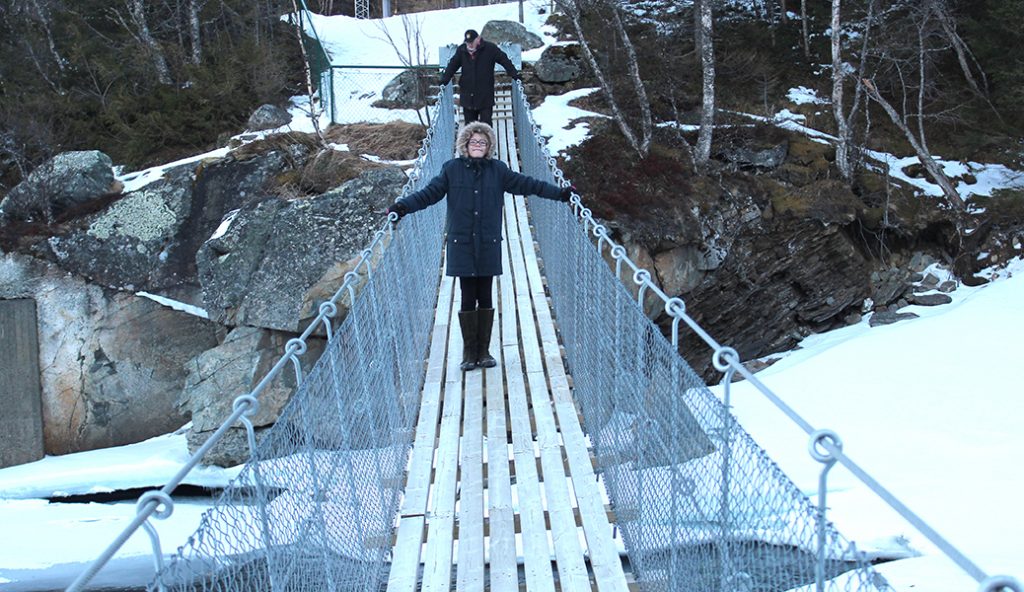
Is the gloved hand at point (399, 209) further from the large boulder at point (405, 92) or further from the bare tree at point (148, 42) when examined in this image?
the bare tree at point (148, 42)

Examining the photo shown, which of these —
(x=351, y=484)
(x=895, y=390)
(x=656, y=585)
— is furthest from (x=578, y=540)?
(x=895, y=390)

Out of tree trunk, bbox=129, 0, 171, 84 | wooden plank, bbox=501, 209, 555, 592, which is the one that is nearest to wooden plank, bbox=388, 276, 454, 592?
wooden plank, bbox=501, 209, 555, 592

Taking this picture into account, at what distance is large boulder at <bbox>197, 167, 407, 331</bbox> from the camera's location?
296 inches

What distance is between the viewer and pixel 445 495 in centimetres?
313

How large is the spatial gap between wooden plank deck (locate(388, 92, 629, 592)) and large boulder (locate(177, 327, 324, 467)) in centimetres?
285

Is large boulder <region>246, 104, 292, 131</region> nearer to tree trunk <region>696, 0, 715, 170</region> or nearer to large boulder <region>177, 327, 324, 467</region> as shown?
large boulder <region>177, 327, 324, 467</region>

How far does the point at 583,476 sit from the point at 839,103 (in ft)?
26.2

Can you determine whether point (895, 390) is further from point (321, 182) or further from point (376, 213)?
point (321, 182)

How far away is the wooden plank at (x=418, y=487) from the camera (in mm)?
2650

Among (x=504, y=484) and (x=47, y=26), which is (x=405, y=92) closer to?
(x=47, y=26)

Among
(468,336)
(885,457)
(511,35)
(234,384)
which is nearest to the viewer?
(468,336)

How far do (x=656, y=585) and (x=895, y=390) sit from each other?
458cm

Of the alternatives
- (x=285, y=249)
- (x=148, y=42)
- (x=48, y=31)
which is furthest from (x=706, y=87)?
(x=48, y=31)

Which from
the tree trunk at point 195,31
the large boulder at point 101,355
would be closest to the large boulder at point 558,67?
the tree trunk at point 195,31
